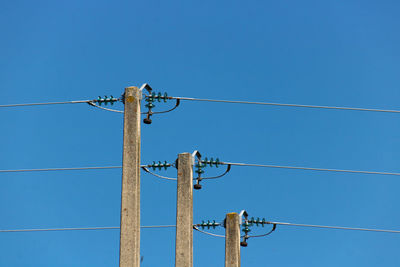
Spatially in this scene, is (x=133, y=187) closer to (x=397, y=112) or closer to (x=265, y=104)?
(x=265, y=104)

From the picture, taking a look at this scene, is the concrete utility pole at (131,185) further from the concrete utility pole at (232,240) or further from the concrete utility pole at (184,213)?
the concrete utility pole at (232,240)

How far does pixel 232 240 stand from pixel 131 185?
441 centimetres

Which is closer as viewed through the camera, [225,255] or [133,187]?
[133,187]

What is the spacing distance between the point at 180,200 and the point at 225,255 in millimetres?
2863

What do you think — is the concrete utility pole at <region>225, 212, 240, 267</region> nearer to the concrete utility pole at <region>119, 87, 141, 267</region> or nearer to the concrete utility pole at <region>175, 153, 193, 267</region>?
the concrete utility pole at <region>175, 153, 193, 267</region>

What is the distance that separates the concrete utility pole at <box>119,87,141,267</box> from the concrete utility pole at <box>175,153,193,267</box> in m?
1.13

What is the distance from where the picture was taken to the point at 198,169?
16.5 metres

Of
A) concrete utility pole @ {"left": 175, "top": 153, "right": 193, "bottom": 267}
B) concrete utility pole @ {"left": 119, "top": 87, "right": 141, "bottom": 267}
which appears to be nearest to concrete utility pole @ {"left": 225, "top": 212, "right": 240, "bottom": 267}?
concrete utility pole @ {"left": 175, "top": 153, "right": 193, "bottom": 267}

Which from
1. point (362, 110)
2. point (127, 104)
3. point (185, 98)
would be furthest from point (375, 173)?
point (127, 104)

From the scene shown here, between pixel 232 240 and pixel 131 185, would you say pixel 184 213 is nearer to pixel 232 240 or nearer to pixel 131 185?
pixel 131 185

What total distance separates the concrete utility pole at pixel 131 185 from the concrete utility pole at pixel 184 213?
1.13 m

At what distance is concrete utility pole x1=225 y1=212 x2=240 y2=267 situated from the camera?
1741 cm

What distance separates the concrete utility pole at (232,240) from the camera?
17406 mm

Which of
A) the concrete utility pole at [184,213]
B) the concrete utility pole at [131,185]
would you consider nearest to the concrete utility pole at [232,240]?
the concrete utility pole at [184,213]
